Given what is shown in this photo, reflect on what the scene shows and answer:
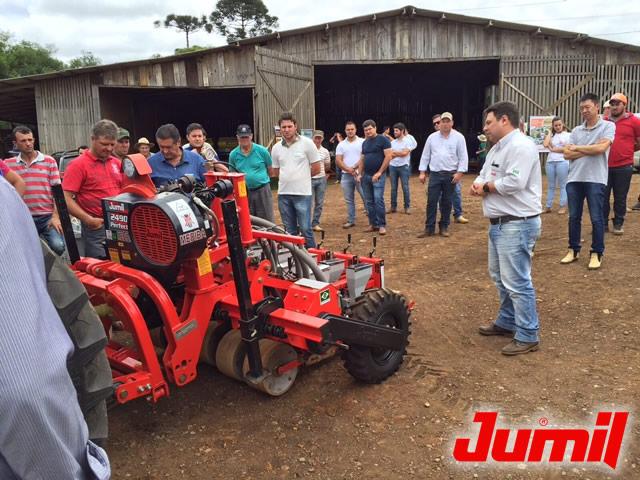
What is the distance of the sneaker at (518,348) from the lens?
4.24 m

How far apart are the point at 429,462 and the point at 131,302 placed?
187 centimetres

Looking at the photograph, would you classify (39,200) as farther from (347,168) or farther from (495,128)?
(347,168)

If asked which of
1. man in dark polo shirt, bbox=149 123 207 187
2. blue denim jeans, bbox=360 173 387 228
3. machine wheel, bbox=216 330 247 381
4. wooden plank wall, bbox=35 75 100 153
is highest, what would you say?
wooden plank wall, bbox=35 75 100 153

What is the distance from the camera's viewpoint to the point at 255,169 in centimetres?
648

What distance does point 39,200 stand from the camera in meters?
5.32

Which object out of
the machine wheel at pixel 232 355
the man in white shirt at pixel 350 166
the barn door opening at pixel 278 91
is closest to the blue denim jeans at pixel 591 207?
the man in white shirt at pixel 350 166

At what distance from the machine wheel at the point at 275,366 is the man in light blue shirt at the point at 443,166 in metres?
5.31

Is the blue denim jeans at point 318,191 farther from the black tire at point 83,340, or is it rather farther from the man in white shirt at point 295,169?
the black tire at point 83,340

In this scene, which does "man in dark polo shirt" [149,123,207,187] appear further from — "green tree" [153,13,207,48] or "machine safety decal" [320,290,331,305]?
"green tree" [153,13,207,48]

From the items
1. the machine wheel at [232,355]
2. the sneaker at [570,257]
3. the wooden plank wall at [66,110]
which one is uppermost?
the wooden plank wall at [66,110]

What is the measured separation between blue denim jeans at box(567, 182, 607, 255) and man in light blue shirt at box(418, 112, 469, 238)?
2.13m

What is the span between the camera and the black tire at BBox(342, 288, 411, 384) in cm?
364

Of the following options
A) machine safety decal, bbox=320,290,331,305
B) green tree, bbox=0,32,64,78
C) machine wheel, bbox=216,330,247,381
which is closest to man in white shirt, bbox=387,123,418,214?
machine safety decal, bbox=320,290,331,305

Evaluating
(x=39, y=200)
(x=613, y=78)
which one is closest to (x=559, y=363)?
(x=39, y=200)
